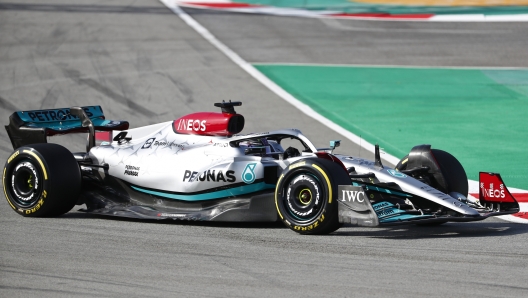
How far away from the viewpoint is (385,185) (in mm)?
9336

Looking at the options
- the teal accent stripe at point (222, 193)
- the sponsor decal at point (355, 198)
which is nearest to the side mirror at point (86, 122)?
the teal accent stripe at point (222, 193)

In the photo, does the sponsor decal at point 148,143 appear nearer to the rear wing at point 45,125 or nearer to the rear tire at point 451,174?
the rear wing at point 45,125

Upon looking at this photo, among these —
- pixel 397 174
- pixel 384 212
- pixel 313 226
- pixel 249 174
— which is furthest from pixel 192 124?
pixel 384 212

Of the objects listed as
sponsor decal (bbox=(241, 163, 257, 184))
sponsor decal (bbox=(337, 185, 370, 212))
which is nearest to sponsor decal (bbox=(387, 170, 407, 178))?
sponsor decal (bbox=(337, 185, 370, 212))

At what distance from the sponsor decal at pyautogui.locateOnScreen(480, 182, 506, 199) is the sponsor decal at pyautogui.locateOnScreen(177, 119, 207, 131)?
327 centimetres

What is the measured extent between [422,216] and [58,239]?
143 inches

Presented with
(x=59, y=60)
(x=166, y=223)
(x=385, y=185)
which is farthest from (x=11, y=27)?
(x=385, y=185)

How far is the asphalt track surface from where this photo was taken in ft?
22.9

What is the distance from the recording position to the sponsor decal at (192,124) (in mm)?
10414

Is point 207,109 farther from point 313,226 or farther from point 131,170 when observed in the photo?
point 313,226

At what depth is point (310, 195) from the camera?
911 cm

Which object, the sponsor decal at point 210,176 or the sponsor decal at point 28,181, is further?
the sponsor decal at point 28,181

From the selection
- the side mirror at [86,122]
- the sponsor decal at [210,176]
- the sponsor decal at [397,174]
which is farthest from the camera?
the side mirror at [86,122]

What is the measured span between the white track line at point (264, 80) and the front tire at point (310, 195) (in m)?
4.31
